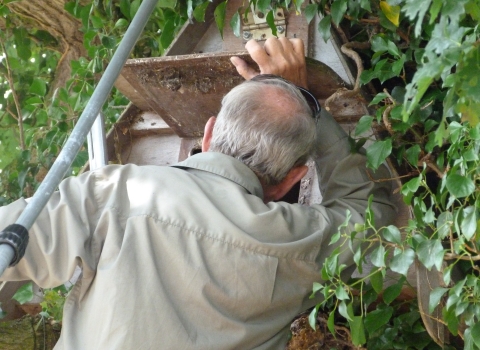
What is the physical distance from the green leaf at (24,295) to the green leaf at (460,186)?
1462mm

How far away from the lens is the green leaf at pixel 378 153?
2354mm

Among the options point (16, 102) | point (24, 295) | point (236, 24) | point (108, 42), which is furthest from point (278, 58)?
point (16, 102)

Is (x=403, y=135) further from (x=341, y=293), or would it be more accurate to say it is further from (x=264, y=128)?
(x=341, y=293)

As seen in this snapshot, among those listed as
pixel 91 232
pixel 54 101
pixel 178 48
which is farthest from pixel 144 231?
pixel 54 101

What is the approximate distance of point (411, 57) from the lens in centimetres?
247

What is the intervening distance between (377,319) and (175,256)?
63 cm

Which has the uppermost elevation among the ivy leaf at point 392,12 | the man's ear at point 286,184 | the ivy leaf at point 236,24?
the ivy leaf at point 392,12

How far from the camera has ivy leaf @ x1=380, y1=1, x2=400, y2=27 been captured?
2.30 meters

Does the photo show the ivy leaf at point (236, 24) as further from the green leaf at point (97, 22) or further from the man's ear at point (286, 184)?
the green leaf at point (97, 22)

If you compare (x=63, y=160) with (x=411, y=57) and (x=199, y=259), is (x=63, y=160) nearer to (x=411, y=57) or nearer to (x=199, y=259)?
(x=199, y=259)

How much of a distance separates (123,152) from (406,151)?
1098mm

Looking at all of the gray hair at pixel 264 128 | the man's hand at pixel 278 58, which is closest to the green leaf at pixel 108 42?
the man's hand at pixel 278 58

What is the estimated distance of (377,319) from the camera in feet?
7.95

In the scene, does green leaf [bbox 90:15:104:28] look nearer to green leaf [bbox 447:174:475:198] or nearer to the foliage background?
the foliage background
